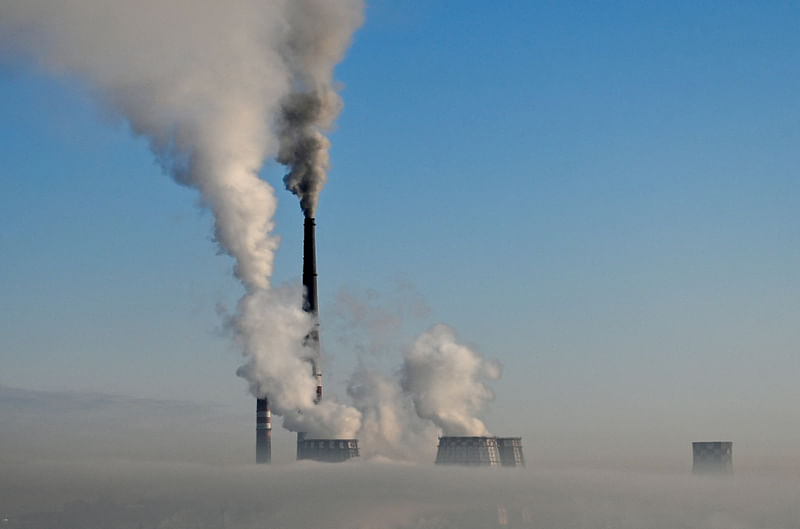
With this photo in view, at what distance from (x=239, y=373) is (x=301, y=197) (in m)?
31.9

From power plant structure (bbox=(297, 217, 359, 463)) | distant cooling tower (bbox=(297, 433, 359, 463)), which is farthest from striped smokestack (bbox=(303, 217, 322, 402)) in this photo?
distant cooling tower (bbox=(297, 433, 359, 463))

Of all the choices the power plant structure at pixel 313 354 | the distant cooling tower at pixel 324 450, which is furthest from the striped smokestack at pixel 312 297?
the distant cooling tower at pixel 324 450

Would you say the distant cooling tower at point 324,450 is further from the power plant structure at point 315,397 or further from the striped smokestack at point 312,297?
the striped smokestack at point 312,297

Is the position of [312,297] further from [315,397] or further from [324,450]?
[324,450]

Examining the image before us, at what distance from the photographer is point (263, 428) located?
176000 millimetres

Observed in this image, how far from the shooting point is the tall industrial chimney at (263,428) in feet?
572

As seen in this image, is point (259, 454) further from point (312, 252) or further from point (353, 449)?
point (312, 252)

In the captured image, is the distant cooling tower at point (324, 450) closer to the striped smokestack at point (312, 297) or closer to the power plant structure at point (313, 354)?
the power plant structure at point (313, 354)

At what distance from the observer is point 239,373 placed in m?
160

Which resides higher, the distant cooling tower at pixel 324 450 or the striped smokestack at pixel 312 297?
the striped smokestack at pixel 312 297

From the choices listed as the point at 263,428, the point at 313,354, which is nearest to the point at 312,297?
the point at 313,354

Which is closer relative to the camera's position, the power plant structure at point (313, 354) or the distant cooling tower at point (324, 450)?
the power plant structure at point (313, 354)

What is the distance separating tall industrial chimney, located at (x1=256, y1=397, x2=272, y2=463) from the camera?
572 ft

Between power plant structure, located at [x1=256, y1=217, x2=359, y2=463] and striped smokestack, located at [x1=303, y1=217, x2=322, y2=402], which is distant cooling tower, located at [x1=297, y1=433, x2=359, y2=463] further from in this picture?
striped smokestack, located at [x1=303, y1=217, x2=322, y2=402]
